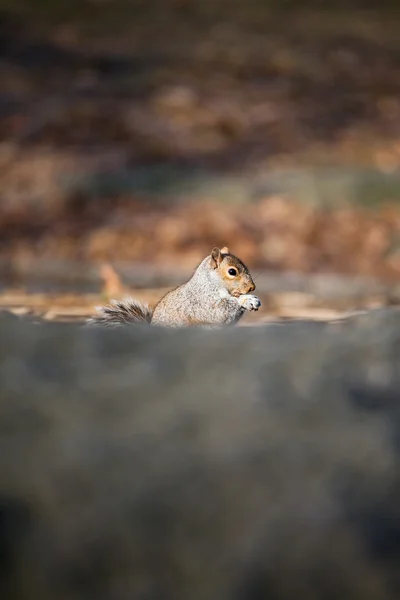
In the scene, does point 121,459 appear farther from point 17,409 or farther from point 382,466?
point 382,466

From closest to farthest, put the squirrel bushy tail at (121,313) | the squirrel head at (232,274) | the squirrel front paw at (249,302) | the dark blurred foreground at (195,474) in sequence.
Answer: the dark blurred foreground at (195,474), the squirrel bushy tail at (121,313), the squirrel front paw at (249,302), the squirrel head at (232,274)

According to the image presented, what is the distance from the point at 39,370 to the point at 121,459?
50 cm

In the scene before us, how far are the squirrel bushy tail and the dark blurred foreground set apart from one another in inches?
99.0

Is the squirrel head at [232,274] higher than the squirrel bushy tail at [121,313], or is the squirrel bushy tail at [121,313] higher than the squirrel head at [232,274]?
the squirrel head at [232,274]

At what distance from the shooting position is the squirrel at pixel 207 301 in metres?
5.70

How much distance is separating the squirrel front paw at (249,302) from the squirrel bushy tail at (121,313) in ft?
1.78

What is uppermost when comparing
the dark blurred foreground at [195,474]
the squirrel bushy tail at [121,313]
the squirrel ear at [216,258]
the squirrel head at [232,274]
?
the squirrel ear at [216,258]

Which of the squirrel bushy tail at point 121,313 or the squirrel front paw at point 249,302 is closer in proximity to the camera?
the squirrel bushy tail at point 121,313

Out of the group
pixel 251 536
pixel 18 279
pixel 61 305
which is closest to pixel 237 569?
pixel 251 536

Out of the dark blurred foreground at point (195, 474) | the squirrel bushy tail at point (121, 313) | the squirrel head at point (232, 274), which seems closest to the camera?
the dark blurred foreground at point (195, 474)

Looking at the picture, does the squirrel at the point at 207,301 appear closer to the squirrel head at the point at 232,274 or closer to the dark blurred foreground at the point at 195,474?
the squirrel head at the point at 232,274

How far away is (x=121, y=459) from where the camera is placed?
211cm

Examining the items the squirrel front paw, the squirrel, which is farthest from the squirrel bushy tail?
the squirrel front paw

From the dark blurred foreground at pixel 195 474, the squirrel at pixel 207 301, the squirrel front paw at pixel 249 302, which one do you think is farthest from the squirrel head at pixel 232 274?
the dark blurred foreground at pixel 195 474
